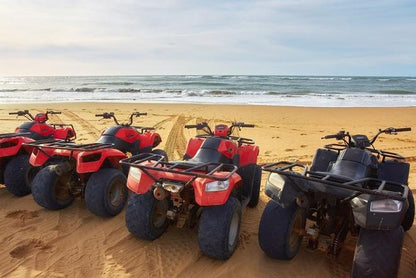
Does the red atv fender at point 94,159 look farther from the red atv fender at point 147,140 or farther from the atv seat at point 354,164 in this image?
the atv seat at point 354,164

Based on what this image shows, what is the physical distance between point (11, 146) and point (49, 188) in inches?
56.0

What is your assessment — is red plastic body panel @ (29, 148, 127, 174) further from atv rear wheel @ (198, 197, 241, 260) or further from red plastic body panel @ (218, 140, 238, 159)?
atv rear wheel @ (198, 197, 241, 260)

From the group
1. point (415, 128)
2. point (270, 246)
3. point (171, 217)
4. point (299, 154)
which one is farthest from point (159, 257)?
A: point (415, 128)

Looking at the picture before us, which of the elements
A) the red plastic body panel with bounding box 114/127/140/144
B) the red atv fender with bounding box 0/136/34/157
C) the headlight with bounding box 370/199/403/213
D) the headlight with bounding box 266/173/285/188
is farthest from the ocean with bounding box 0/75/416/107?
the headlight with bounding box 370/199/403/213

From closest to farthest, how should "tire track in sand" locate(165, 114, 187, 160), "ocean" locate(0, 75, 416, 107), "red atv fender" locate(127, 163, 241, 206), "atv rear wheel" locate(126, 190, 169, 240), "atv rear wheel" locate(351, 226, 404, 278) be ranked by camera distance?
"atv rear wheel" locate(351, 226, 404, 278) → "red atv fender" locate(127, 163, 241, 206) → "atv rear wheel" locate(126, 190, 169, 240) → "tire track in sand" locate(165, 114, 187, 160) → "ocean" locate(0, 75, 416, 107)

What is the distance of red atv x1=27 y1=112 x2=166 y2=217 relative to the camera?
172 inches

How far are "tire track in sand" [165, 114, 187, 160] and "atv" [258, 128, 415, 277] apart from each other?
443 centimetres

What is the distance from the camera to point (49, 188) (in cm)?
450

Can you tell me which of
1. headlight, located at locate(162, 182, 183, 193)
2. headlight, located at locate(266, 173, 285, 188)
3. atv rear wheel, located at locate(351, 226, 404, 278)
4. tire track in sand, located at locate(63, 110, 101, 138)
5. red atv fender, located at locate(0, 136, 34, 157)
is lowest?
tire track in sand, located at locate(63, 110, 101, 138)

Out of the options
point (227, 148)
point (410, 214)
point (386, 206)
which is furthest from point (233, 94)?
point (386, 206)

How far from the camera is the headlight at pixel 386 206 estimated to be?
2541 mm

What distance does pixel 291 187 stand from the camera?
3.09 meters

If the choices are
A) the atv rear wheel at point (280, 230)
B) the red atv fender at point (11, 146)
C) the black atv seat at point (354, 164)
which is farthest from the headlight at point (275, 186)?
the red atv fender at point (11, 146)

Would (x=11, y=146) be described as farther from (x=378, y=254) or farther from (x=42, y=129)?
(x=378, y=254)
